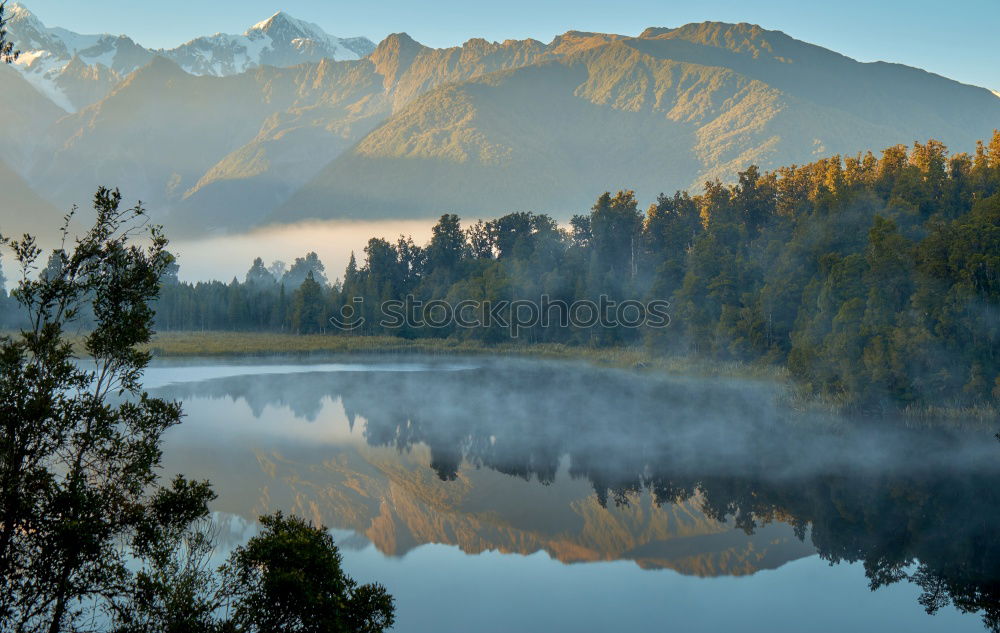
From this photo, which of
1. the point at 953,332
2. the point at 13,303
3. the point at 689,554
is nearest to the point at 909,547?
the point at 689,554

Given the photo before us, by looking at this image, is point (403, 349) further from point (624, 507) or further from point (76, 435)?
point (76, 435)

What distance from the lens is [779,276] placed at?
87562mm

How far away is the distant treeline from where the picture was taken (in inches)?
2286

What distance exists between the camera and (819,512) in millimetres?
37438

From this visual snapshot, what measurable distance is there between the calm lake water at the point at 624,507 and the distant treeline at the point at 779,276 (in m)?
6.89

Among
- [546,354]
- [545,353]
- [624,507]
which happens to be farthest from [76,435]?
[545,353]

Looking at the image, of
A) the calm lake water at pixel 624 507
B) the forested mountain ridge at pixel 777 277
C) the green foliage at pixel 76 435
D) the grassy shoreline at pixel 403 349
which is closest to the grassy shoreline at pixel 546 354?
the grassy shoreline at pixel 403 349

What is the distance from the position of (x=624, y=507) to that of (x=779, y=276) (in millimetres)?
56094

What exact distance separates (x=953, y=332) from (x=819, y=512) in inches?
1097

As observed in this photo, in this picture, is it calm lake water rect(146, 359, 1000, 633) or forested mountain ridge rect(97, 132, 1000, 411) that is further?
forested mountain ridge rect(97, 132, 1000, 411)

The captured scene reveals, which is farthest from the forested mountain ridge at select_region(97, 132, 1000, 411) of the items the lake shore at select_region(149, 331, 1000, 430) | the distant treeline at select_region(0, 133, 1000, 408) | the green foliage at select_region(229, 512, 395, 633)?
the green foliage at select_region(229, 512, 395, 633)

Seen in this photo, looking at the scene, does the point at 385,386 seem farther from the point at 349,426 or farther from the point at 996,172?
the point at 996,172

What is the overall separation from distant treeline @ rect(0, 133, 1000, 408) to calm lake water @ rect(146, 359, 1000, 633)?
689 centimetres

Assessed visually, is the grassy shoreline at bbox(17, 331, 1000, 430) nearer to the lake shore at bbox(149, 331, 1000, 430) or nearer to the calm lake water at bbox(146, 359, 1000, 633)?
the lake shore at bbox(149, 331, 1000, 430)
